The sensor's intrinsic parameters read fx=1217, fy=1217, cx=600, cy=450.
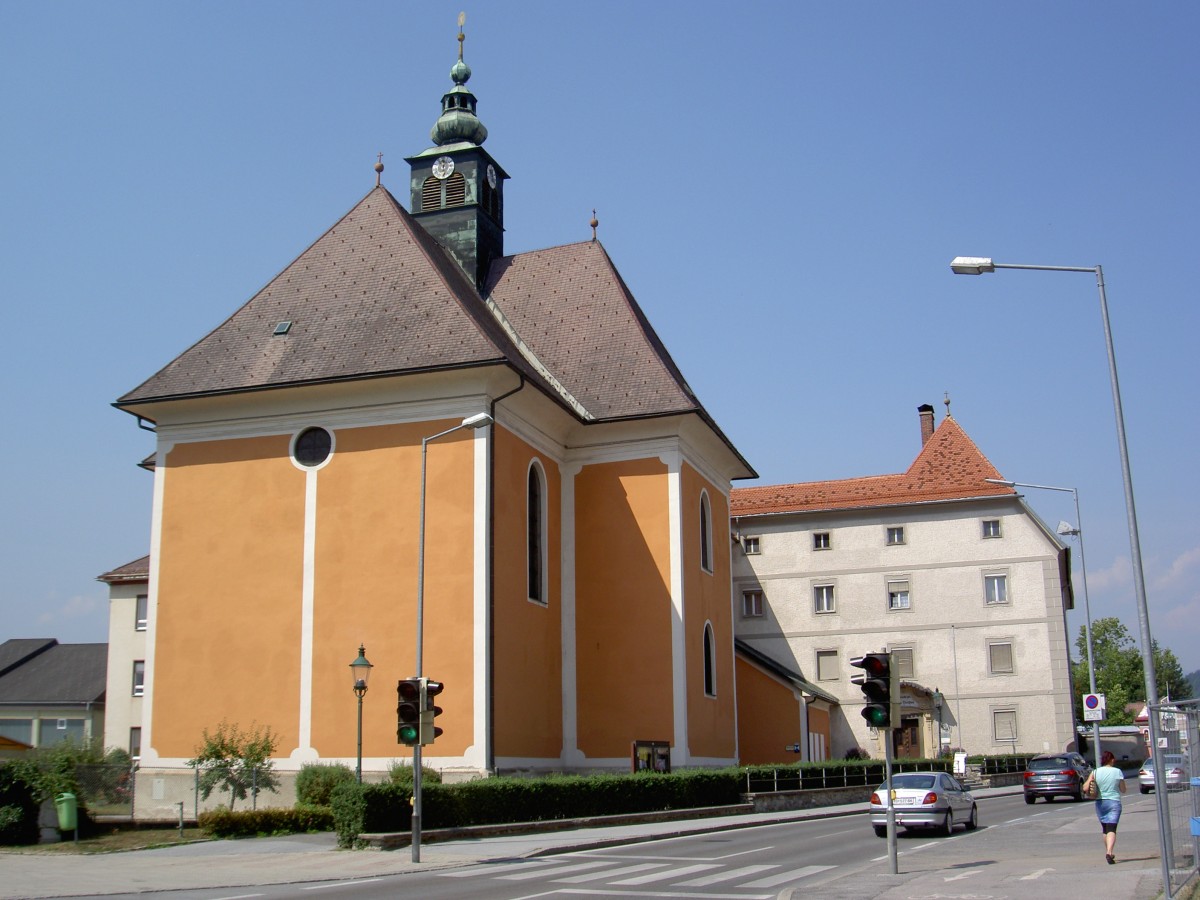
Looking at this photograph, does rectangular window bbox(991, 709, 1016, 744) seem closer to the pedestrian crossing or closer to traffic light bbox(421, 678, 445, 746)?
the pedestrian crossing

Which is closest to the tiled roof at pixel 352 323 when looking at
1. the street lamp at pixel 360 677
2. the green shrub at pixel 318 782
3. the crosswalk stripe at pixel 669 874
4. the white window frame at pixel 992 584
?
the street lamp at pixel 360 677

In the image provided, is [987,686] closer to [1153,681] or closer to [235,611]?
[235,611]

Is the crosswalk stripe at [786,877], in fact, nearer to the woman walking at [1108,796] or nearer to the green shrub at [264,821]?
the woman walking at [1108,796]

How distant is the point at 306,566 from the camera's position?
2794 centimetres

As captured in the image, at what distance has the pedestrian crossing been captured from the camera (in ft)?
47.3

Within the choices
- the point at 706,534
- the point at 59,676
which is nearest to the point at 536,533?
the point at 706,534

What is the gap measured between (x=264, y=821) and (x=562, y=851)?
590cm

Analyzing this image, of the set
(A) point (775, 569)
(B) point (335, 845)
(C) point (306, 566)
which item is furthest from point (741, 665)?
(B) point (335, 845)

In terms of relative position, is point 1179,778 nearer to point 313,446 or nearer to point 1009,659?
point 313,446

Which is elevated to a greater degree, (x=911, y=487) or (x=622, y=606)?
(x=911, y=487)

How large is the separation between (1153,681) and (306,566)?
61.4 feet

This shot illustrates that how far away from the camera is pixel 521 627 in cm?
2861

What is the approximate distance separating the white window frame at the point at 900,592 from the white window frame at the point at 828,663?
301 cm

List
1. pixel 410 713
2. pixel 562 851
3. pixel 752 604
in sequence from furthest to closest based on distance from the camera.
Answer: pixel 752 604 < pixel 562 851 < pixel 410 713
